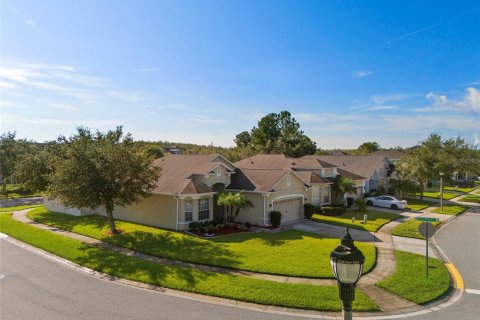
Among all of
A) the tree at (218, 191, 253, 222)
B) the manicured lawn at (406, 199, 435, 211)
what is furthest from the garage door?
the manicured lawn at (406, 199, 435, 211)

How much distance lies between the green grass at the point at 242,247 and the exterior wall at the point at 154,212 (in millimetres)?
791

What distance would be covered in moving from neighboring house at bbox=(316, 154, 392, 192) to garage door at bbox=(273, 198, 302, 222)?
56.7 ft

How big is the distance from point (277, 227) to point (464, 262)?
40.4ft

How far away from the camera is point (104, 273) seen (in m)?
15.7

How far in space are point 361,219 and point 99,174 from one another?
74.4 ft

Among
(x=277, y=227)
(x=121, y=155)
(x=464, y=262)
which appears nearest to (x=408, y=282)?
(x=464, y=262)

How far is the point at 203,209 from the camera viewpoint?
84.7 feet

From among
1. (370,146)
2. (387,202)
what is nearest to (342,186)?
(387,202)

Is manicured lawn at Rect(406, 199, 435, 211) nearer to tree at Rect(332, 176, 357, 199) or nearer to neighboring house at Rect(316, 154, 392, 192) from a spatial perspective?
neighboring house at Rect(316, 154, 392, 192)

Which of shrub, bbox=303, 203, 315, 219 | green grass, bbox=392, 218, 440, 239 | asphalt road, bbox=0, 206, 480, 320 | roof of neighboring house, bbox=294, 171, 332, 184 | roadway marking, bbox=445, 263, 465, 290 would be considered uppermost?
roof of neighboring house, bbox=294, 171, 332, 184

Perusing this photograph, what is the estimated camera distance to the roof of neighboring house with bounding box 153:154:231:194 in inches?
985

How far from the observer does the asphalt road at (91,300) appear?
11242 millimetres

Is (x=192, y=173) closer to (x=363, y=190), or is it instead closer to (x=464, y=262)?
(x=464, y=262)

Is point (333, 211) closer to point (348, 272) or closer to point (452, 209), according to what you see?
point (452, 209)
